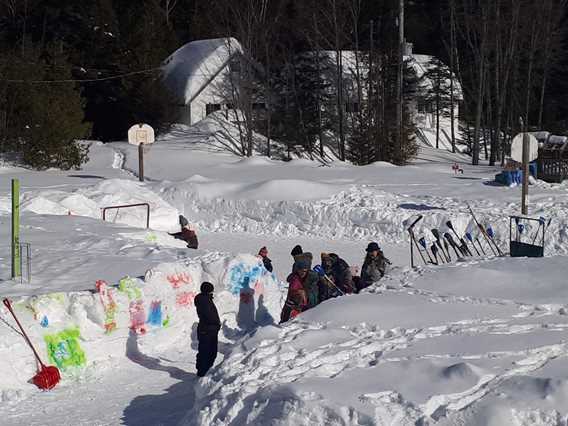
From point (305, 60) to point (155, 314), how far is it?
39381mm

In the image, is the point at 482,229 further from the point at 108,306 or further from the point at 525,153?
the point at 108,306

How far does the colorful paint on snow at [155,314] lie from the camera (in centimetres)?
1179

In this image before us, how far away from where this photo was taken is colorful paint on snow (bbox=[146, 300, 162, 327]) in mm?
11789

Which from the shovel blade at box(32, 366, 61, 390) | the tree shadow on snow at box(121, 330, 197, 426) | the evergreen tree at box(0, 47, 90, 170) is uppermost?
the evergreen tree at box(0, 47, 90, 170)

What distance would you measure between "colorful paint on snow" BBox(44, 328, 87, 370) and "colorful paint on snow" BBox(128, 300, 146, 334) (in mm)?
891

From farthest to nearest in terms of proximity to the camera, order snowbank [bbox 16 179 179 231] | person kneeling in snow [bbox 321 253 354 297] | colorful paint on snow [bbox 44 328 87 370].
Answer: snowbank [bbox 16 179 179 231] → person kneeling in snow [bbox 321 253 354 297] → colorful paint on snow [bbox 44 328 87 370]

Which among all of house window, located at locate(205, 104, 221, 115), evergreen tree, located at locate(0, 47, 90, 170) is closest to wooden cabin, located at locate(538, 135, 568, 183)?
evergreen tree, located at locate(0, 47, 90, 170)

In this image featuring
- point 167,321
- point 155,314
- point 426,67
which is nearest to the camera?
point 155,314

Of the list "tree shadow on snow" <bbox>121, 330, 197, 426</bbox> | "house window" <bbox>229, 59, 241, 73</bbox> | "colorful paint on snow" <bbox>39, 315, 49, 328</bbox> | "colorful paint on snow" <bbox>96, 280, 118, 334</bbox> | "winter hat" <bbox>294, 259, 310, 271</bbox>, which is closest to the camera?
"tree shadow on snow" <bbox>121, 330, 197, 426</bbox>

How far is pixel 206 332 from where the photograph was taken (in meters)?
10.4

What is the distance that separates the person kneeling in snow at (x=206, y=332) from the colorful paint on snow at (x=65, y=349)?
1591mm

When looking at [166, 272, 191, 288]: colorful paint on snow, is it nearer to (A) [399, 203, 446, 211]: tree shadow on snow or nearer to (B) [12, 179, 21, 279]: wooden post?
(B) [12, 179, 21, 279]: wooden post

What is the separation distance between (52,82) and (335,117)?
17.6m

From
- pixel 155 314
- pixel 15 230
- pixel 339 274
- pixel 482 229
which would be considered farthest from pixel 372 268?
pixel 482 229
